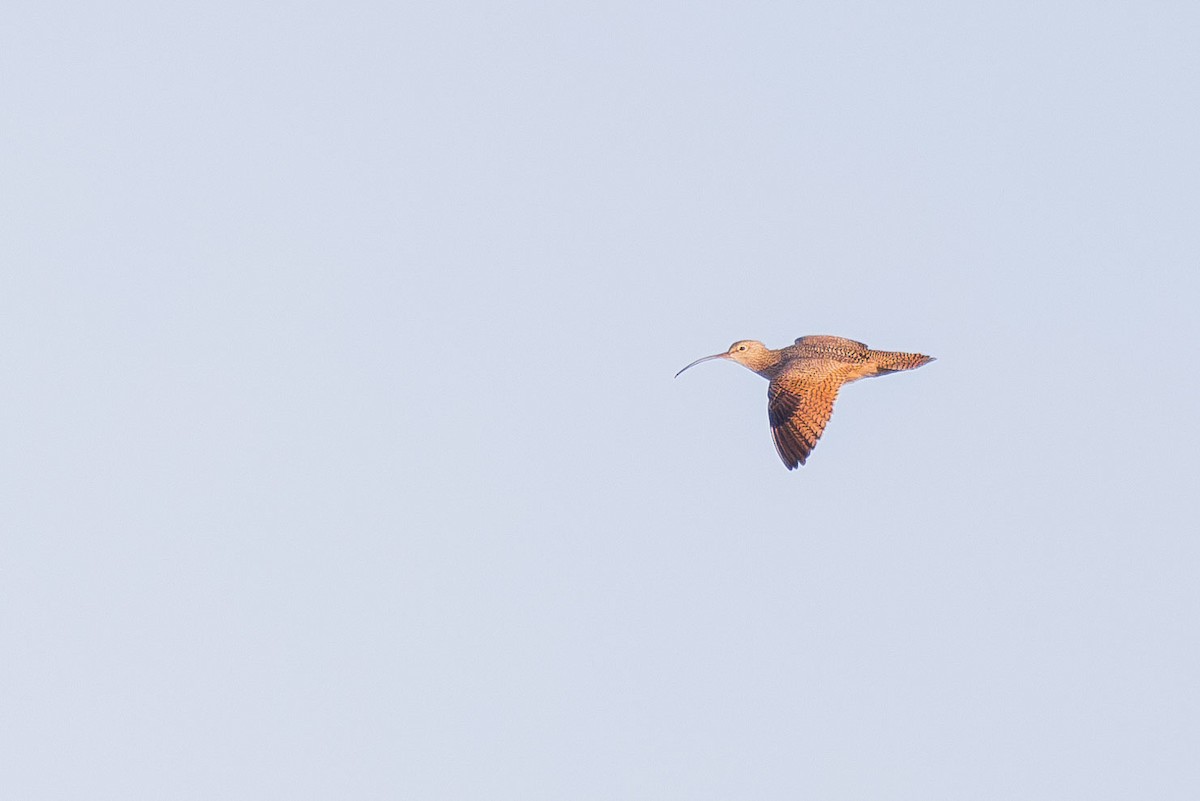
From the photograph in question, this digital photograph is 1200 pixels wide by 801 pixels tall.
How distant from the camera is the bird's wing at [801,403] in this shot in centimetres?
3772

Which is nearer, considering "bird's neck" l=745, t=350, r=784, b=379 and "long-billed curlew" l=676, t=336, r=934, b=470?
"long-billed curlew" l=676, t=336, r=934, b=470

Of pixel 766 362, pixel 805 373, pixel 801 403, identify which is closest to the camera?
pixel 801 403

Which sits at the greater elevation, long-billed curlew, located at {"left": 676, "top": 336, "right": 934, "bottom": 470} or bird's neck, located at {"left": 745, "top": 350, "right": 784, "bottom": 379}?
bird's neck, located at {"left": 745, "top": 350, "right": 784, "bottom": 379}

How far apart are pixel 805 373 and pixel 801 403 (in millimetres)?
1238

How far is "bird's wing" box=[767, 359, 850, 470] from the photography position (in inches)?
1485

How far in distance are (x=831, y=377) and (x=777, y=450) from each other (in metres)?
2.60

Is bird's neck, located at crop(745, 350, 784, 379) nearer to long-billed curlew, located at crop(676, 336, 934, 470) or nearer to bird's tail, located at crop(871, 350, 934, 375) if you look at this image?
long-billed curlew, located at crop(676, 336, 934, 470)

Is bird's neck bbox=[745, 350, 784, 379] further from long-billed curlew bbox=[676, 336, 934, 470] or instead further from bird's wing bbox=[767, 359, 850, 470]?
bird's wing bbox=[767, 359, 850, 470]

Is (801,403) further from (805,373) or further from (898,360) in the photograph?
(898,360)

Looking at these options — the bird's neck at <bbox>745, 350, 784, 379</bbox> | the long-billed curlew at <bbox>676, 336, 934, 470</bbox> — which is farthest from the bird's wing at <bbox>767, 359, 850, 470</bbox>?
the bird's neck at <bbox>745, 350, 784, 379</bbox>

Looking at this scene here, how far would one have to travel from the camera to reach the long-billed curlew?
3797cm

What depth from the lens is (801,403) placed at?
3859 centimetres

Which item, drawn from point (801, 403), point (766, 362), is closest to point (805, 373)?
point (801, 403)

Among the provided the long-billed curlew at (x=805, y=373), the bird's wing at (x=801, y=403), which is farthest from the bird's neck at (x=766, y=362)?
the bird's wing at (x=801, y=403)
